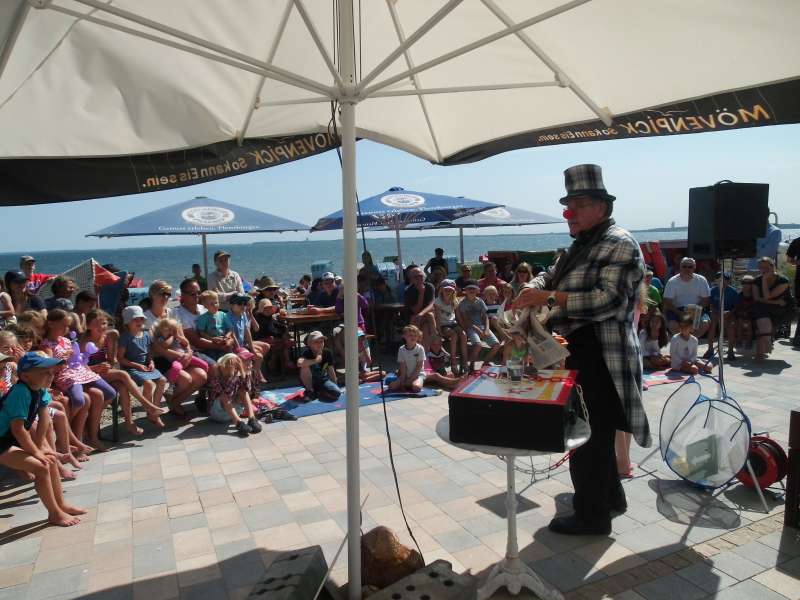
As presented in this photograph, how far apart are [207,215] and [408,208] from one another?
3.54 m

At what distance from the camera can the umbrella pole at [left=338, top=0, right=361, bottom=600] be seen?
93.2 inches

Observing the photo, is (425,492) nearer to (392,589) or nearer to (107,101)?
(392,589)

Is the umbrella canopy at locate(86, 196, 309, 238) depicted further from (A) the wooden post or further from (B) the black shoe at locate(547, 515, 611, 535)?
(A) the wooden post

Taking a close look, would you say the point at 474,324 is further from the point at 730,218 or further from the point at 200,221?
the point at 200,221

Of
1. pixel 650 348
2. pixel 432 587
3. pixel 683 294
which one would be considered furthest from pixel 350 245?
pixel 683 294

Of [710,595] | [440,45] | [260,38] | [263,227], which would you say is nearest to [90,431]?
[260,38]

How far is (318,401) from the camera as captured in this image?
6758mm

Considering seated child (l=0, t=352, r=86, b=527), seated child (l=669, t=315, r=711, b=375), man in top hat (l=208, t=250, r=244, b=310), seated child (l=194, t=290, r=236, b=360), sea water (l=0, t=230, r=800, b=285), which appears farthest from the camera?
sea water (l=0, t=230, r=800, b=285)

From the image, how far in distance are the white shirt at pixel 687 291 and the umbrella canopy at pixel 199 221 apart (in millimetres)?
6702

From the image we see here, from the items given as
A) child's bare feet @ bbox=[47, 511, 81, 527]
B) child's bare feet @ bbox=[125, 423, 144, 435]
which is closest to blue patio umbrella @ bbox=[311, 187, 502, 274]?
child's bare feet @ bbox=[125, 423, 144, 435]

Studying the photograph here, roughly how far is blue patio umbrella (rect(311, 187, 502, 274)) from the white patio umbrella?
22.4ft

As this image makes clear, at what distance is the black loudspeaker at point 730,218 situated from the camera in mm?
4164

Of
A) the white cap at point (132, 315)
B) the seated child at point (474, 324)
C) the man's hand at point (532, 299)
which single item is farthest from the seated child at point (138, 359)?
the man's hand at point (532, 299)

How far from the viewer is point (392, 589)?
244 cm
